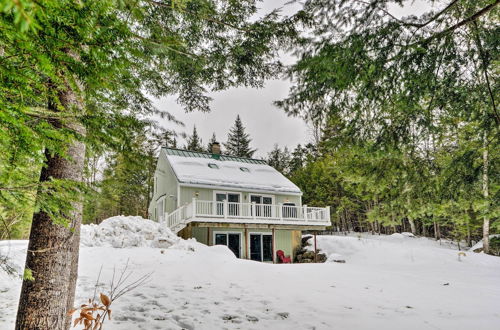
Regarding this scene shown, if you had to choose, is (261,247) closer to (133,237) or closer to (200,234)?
(200,234)

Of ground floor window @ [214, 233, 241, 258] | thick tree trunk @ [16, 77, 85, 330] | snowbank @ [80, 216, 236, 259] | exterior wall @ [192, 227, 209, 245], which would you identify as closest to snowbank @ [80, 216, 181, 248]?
snowbank @ [80, 216, 236, 259]

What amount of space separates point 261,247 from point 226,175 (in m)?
4.35

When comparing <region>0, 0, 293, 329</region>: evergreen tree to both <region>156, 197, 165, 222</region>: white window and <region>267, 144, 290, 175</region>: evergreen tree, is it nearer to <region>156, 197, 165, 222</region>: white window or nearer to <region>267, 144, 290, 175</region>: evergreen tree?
<region>156, 197, 165, 222</region>: white window

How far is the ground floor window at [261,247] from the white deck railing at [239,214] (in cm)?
147

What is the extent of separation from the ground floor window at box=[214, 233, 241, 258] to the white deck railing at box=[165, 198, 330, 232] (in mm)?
1180

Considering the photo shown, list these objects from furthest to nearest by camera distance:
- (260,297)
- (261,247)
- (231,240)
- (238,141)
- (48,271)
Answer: (238,141) → (261,247) → (231,240) → (260,297) → (48,271)

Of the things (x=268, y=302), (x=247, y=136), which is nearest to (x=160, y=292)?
(x=268, y=302)

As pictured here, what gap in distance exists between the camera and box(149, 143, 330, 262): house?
13445 millimetres

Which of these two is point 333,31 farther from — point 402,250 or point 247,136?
point 247,136

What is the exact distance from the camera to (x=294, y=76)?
185 inches

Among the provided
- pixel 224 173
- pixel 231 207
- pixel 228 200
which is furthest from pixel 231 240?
pixel 224 173

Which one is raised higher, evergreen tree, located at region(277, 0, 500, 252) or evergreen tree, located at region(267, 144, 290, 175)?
evergreen tree, located at region(267, 144, 290, 175)

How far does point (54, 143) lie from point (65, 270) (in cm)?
166

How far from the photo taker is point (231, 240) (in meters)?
14.8
